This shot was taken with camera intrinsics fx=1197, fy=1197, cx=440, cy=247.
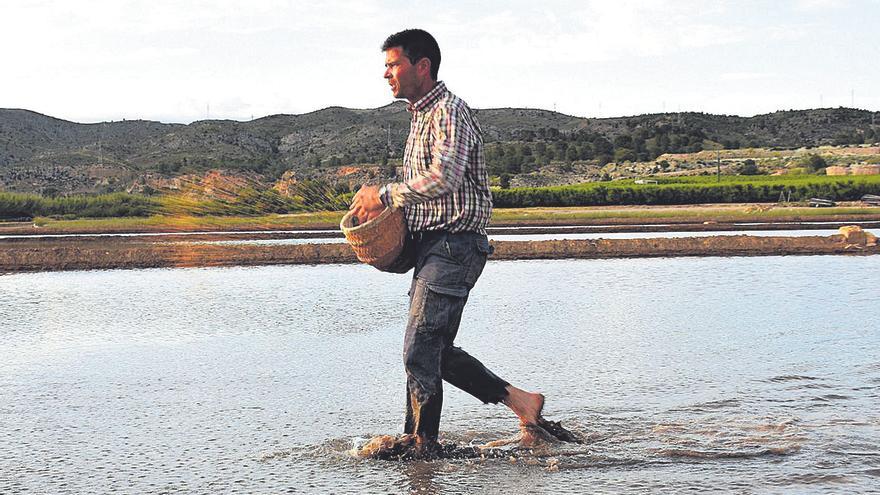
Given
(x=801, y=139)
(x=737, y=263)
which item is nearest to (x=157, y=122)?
(x=801, y=139)

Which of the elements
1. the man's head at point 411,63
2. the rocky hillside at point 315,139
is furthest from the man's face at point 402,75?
the rocky hillside at point 315,139

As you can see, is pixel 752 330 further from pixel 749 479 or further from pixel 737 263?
pixel 737 263

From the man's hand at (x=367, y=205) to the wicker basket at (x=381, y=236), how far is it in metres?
0.05

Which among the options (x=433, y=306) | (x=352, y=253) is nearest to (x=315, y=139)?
(x=352, y=253)

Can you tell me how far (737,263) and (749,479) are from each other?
13.9 metres

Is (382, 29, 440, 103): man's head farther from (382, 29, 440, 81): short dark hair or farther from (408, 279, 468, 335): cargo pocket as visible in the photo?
(408, 279, 468, 335): cargo pocket

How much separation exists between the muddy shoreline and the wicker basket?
14758 millimetres

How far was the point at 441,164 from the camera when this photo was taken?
5590 millimetres

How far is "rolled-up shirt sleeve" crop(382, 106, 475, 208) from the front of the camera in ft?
18.4

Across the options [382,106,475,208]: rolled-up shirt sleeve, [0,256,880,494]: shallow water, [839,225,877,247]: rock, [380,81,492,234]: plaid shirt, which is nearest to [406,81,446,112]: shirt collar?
[380,81,492,234]: plaid shirt

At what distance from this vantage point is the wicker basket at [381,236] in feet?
18.9

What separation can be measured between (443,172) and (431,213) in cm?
30

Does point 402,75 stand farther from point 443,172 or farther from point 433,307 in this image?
point 433,307

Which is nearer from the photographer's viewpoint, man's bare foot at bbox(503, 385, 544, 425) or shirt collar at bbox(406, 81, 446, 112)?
shirt collar at bbox(406, 81, 446, 112)
